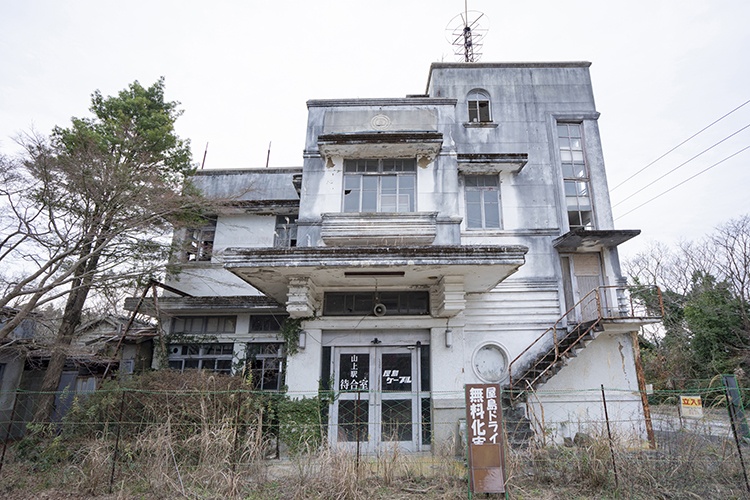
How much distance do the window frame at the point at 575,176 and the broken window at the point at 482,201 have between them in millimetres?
2130

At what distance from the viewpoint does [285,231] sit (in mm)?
13797

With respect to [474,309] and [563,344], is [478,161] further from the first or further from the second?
[563,344]

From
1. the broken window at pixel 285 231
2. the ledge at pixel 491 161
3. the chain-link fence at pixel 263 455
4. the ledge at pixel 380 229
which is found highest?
the ledge at pixel 491 161

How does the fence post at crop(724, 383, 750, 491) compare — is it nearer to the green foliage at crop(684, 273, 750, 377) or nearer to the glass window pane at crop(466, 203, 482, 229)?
the glass window pane at crop(466, 203, 482, 229)

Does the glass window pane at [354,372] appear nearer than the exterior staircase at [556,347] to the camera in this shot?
No

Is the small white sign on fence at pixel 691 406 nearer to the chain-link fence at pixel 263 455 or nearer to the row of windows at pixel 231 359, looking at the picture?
the chain-link fence at pixel 263 455

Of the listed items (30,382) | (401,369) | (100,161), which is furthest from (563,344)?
(30,382)

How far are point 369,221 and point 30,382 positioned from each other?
11.4 m

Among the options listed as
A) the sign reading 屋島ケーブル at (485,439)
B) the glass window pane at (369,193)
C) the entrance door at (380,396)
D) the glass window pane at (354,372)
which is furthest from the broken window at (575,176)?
the sign reading 屋島ケーブル at (485,439)

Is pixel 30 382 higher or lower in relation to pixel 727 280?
lower

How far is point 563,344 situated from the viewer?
11.0 m

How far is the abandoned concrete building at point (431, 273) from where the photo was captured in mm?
10008

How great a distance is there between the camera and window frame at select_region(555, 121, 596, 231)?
41.6ft

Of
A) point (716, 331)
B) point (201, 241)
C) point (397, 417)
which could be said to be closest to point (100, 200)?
point (201, 241)
